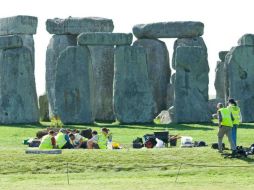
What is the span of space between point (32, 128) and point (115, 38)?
7128 mm

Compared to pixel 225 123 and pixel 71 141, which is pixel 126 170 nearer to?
pixel 225 123

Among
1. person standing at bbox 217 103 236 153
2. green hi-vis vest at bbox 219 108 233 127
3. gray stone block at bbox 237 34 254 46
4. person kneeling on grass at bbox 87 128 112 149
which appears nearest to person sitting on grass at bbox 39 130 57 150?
person kneeling on grass at bbox 87 128 112 149

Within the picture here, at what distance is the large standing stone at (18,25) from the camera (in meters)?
58.8

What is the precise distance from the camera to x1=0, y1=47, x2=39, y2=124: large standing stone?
167ft

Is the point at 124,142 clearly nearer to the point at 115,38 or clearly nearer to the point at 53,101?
the point at 115,38

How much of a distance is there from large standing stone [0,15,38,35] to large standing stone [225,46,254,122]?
12.9 metres

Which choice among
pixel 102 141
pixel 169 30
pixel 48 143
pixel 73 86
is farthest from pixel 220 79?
pixel 48 143

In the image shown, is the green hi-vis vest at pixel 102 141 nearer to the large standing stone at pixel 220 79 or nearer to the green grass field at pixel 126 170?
the green grass field at pixel 126 170

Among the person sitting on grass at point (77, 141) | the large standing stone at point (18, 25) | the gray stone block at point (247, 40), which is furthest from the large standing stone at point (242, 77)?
the person sitting on grass at point (77, 141)

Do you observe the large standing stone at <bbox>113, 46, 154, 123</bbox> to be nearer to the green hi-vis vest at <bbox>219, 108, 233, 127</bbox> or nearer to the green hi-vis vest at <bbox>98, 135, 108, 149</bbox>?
the green hi-vis vest at <bbox>98, 135, 108, 149</bbox>

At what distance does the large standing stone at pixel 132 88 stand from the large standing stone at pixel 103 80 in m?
4.76

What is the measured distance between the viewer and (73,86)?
50844 mm

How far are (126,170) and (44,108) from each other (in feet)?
83.1

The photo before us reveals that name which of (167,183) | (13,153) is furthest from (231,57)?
(167,183)
